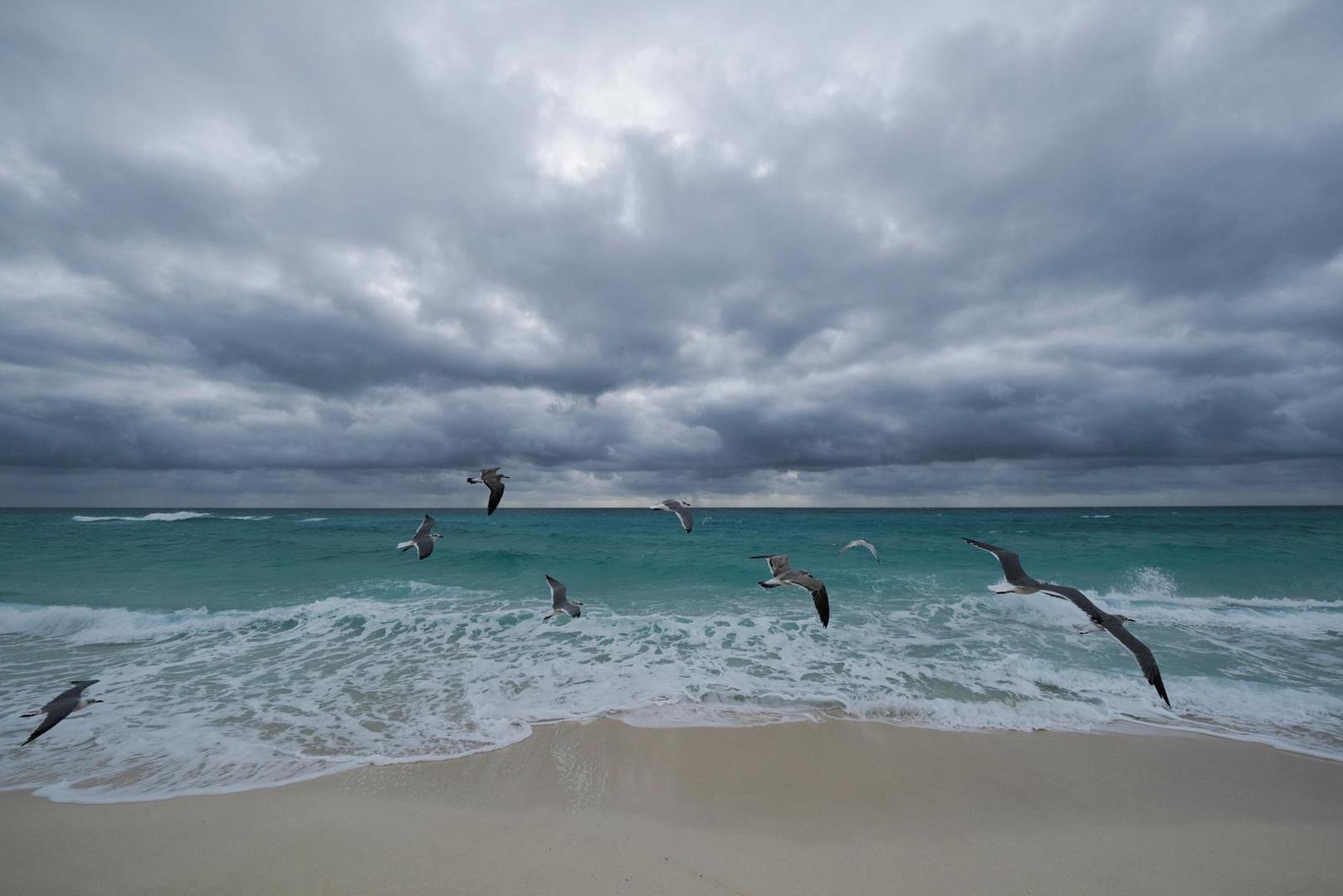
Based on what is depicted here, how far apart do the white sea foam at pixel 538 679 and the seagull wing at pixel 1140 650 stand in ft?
6.99

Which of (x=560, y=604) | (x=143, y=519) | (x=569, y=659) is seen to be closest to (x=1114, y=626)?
(x=560, y=604)

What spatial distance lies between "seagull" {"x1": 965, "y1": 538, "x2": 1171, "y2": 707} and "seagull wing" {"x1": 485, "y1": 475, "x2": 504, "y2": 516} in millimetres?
5756

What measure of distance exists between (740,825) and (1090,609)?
190 inches

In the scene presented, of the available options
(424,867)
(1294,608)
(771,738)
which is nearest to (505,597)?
(771,738)

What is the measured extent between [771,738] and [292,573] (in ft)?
73.0

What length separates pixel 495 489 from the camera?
8109 millimetres

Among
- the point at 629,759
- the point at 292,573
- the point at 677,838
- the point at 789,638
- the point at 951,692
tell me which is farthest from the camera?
the point at 292,573

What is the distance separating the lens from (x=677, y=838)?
5.24m

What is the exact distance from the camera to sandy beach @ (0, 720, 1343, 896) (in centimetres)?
470

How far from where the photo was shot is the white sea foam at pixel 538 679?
7.13 metres

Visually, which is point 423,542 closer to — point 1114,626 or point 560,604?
point 560,604

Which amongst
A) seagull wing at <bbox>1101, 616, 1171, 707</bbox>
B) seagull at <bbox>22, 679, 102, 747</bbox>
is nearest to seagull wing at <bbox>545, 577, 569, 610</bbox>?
seagull at <bbox>22, 679, 102, 747</bbox>

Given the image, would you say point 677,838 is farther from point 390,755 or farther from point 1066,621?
point 1066,621

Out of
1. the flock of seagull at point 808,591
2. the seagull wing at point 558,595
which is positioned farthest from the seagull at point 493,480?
the seagull wing at point 558,595
